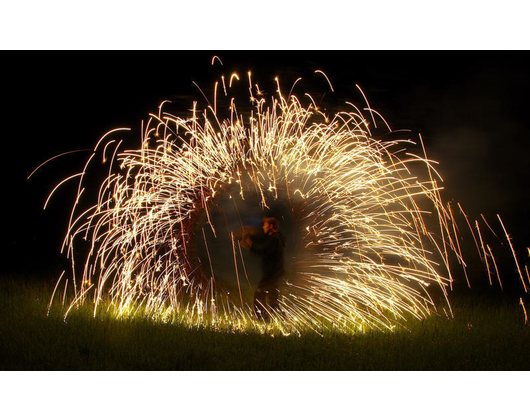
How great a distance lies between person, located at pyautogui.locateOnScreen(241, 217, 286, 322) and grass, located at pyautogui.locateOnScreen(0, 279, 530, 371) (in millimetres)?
887

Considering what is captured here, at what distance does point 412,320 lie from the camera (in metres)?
8.13

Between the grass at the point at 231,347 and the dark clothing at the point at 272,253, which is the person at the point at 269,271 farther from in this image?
the grass at the point at 231,347

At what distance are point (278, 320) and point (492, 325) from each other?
130 inches

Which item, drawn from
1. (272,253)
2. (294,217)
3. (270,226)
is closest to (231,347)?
(272,253)

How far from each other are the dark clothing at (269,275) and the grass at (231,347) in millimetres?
885

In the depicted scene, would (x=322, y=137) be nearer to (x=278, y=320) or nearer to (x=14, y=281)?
(x=278, y=320)

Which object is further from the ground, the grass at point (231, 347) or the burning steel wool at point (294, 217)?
the burning steel wool at point (294, 217)

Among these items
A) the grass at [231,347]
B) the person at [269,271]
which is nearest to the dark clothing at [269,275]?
the person at [269,271]

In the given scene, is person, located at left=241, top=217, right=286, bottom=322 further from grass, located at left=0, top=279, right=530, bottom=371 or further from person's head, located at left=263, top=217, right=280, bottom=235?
grass, located at left=0, top=279, right=530, bottom=371

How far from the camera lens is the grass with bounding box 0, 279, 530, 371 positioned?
6.21 m

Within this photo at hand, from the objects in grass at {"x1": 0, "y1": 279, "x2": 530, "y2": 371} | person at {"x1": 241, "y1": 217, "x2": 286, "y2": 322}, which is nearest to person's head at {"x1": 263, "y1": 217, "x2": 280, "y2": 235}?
person at {"x1": 241, "y1": 217, "x2": 286, "y2": 322}

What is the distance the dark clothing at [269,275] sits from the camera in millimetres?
7961

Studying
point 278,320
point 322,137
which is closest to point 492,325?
point 278,320

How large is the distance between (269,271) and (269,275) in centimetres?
6
